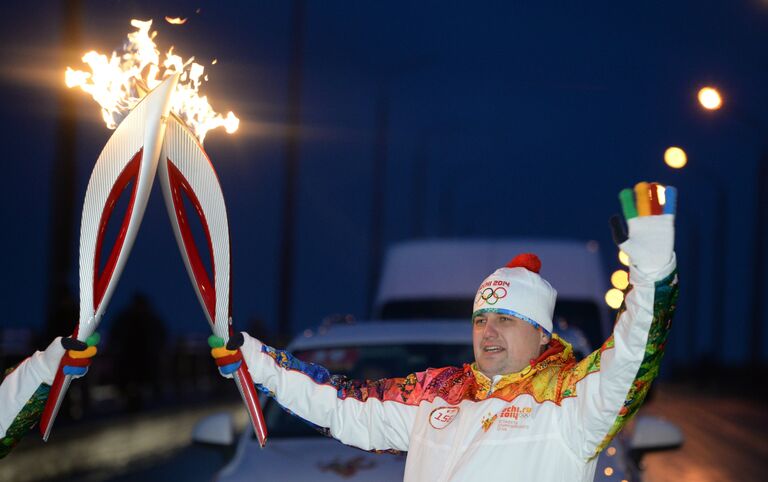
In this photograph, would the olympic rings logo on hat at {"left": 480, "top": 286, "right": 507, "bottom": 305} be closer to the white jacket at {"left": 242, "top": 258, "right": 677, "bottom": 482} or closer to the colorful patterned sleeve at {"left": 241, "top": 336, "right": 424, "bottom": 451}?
the white jacket at {"left": 242, "top": 258, "right": 677, "bottom": 482}

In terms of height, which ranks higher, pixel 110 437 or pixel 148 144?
pixel 148 144

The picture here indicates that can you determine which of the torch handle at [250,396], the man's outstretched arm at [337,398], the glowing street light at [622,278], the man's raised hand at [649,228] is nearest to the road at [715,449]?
the glowing street light at [622,278]

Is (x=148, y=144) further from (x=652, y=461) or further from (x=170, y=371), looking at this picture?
(x=170, y=371)

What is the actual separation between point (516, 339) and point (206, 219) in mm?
1241

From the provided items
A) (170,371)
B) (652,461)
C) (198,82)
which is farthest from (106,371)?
(198,82)

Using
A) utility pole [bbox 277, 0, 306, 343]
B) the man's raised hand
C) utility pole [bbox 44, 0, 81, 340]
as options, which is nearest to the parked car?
the man's raised hand

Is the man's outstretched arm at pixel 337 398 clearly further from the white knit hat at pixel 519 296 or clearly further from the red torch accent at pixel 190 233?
the white knit hat at pixel 519 296

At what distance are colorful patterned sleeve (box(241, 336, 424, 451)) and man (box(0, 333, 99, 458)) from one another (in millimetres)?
581

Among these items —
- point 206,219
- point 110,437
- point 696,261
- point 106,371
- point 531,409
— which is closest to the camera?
point 531,409

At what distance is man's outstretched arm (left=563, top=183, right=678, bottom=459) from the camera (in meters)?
3.65

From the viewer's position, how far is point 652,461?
16.6m

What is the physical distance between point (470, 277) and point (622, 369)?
281 inches

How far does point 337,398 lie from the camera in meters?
4.68

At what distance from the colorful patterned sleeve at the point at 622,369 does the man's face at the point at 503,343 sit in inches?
9.1
